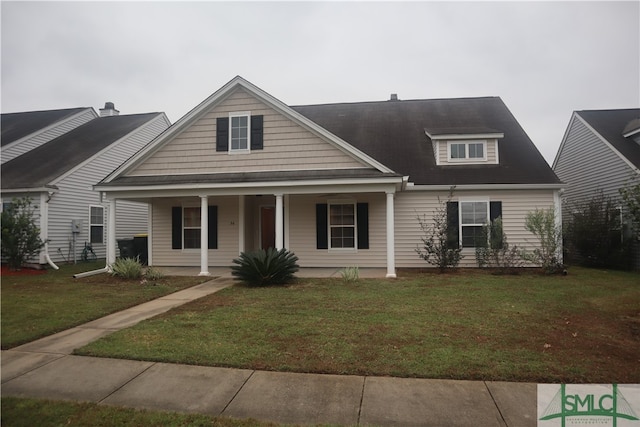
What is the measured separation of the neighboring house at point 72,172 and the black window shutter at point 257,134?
718cm

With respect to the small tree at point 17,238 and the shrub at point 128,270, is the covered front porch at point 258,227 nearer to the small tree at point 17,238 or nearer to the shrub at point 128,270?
the shrub at point 128,270

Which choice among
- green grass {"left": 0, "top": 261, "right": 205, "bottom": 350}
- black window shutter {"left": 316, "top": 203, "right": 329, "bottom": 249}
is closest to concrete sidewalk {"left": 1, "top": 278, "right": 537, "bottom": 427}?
green grass {"left": 0, "top": 261, "right": 205, "bottom": 350}

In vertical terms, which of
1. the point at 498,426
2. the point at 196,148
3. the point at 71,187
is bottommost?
the point at 498,426

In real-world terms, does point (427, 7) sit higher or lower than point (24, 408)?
higher

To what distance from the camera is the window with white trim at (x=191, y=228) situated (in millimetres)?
14125

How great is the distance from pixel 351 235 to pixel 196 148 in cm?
595

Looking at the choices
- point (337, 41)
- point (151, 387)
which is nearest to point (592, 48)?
point (337, 41)

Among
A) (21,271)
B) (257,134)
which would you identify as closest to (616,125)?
(257,134)

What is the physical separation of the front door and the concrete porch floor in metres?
2.07

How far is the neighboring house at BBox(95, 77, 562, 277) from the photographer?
1166 centimetres

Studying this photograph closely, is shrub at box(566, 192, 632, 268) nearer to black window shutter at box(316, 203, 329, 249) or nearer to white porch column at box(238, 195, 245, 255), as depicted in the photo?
black window shutter at box(316, 203, 329, 249)

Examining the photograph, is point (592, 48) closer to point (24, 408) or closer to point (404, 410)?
point (404, 410)

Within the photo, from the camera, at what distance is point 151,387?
13.0 feet

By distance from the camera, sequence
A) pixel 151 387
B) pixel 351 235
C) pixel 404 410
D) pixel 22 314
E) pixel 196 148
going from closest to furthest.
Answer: pixel 404 410 → pixel 151 387 → pixel 22 314 → pixel 196 148 → pixel 351 235
